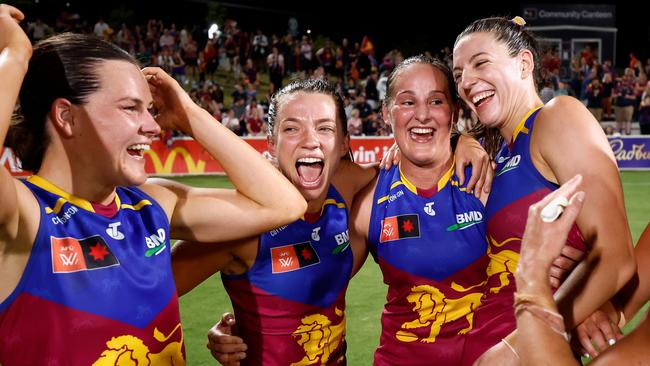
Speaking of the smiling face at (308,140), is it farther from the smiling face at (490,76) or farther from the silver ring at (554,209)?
the silver ring at (554,209)

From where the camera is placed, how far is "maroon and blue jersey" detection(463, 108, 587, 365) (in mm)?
2752

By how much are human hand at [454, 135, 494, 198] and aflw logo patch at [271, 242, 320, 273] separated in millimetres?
860

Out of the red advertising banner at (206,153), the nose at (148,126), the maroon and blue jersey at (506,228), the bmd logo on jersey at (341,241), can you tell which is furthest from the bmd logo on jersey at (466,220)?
the red advertising banner at (206,153)

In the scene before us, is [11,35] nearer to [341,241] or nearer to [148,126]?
[148,126]

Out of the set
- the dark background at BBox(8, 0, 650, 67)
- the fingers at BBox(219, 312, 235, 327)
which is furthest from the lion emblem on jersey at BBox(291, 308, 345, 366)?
the dark background at BBox(8, 0, 650, 67)

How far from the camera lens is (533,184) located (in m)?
2.73

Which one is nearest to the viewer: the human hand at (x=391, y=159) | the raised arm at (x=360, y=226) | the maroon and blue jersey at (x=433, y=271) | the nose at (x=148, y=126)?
the nose at (x=148, y=126)

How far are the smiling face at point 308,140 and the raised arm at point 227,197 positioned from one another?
585 millimetres

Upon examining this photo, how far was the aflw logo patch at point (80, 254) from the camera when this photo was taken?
2021mm

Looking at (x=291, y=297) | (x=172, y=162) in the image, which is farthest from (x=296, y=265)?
(x=172, y=162)

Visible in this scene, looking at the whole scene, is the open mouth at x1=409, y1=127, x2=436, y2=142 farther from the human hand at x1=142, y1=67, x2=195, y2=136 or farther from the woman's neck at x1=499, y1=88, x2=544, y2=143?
the human hand at x1=142, y1=67, x2=195, y2=136

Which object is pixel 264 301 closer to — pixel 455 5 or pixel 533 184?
pixel 533 184

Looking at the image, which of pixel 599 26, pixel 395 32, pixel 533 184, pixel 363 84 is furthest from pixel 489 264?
pixel 395 32

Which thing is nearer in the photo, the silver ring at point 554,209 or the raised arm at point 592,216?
the silver ring at point 554,209
